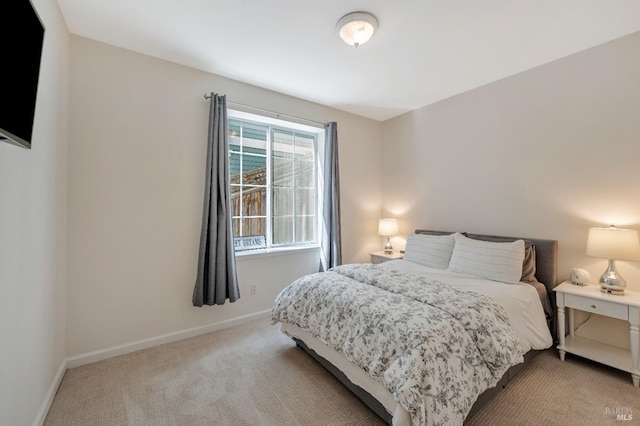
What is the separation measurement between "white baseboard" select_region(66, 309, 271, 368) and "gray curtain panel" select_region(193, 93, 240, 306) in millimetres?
314

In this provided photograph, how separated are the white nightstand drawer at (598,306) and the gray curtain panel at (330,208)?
2.24 m

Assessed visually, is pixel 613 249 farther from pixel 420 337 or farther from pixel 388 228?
pixel 388 228

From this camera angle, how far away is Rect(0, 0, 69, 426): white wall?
124cm

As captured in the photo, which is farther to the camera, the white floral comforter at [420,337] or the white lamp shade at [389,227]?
the white lamp shade at [389,227]

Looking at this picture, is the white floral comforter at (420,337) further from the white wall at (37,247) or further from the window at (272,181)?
the white wall at (37,247)

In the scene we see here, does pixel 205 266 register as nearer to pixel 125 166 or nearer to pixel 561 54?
pixel 125 166

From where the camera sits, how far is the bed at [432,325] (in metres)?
1.37

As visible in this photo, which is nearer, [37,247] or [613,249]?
[37,247]

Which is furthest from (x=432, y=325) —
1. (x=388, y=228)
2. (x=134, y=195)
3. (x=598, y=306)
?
(x=134, y=195)

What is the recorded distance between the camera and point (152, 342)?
8.15 feet

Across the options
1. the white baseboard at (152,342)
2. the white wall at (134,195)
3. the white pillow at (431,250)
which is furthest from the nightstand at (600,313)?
the white wall at (134,195)

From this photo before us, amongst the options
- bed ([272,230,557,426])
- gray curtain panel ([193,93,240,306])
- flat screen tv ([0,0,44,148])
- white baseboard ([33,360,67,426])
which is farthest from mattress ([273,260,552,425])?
flat screen tv ([0,0,44,148])

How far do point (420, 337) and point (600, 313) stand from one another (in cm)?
169

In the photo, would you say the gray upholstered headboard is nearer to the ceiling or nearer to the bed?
the bed
